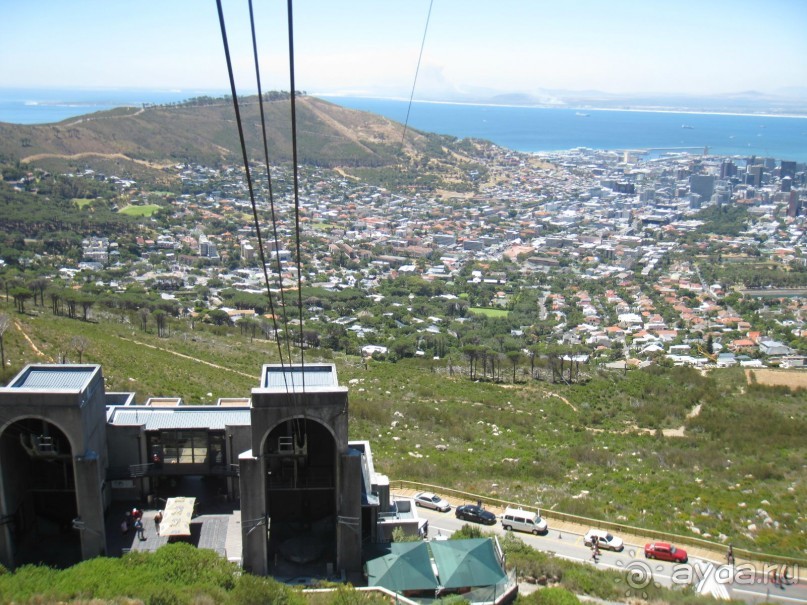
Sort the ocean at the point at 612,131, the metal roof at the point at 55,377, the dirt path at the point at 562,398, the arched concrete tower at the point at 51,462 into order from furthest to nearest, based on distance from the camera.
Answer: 1. the ocean at the point at 612,131
2. the dirt path at the point at 562,398
3. the metal roof at the point at 55,377
4. the arched concrete tower at the point at 51,462

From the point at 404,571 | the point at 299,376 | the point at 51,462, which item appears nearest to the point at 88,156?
the point at 51,462

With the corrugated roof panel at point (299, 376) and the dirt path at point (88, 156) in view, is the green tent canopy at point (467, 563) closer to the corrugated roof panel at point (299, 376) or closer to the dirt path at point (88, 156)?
the corrugated roof panel at point (299, 376)

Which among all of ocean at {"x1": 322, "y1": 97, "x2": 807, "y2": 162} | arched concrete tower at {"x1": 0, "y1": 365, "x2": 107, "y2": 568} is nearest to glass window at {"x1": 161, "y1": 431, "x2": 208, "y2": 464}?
arched concrete tower at {"x1": 0, "y1": 365, "x2": 107, "y2": 568}

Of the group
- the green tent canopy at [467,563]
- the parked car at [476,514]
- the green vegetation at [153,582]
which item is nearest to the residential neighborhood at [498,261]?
the parked car at [476,514]

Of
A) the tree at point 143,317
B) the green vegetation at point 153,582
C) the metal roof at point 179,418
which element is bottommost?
the tree at point 143,317

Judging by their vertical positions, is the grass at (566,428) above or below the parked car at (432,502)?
below

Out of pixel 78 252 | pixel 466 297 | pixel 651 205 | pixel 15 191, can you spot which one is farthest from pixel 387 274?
pixel 651 205

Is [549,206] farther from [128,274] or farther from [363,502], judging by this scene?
[363,502]

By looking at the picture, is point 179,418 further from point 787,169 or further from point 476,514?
point 787,169

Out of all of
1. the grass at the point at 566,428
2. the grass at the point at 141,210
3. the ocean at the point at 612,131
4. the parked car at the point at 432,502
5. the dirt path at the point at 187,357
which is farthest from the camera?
the ocean at the point at 612,131
